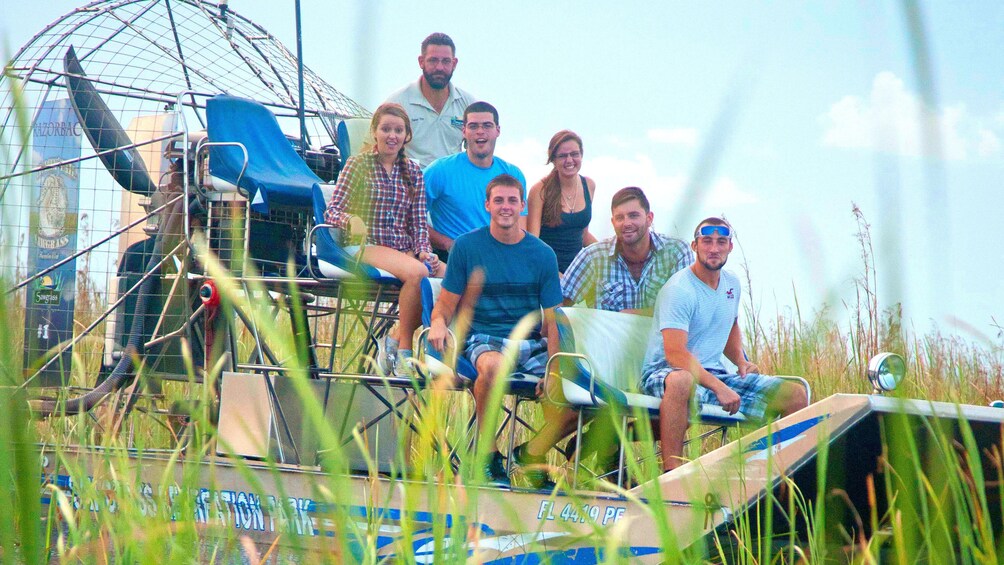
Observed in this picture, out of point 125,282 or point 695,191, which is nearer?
point 695,191

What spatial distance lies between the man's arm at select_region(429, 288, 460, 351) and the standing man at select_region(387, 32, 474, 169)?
1.56 meters

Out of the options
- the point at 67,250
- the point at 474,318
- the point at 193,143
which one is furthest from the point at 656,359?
the point at 67,250

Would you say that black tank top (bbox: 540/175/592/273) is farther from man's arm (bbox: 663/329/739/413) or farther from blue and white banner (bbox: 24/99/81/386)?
blue and white banner (bbox: 24/99/81/386)

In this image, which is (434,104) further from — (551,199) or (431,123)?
(551,199)

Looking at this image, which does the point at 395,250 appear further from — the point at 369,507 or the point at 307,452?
the point at 307,452

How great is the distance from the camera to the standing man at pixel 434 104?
570 cm

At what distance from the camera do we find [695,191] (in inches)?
23.5

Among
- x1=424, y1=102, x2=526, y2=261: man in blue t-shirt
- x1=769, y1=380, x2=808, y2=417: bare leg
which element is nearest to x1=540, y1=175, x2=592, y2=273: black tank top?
x1=424, y1=102, x2=526, y2=261: man in blue t-shirt

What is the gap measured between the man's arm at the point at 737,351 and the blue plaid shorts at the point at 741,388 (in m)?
0.31

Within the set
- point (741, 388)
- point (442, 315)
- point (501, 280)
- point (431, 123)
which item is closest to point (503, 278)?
point (501, 280)

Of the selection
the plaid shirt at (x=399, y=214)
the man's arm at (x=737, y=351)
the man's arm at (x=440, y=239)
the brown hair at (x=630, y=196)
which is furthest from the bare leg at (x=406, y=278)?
the man's arm at (x=737, y=351)

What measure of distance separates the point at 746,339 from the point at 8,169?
6486 mm

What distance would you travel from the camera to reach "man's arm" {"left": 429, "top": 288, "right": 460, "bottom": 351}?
4422mm

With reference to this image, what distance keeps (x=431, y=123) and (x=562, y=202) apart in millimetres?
1226
